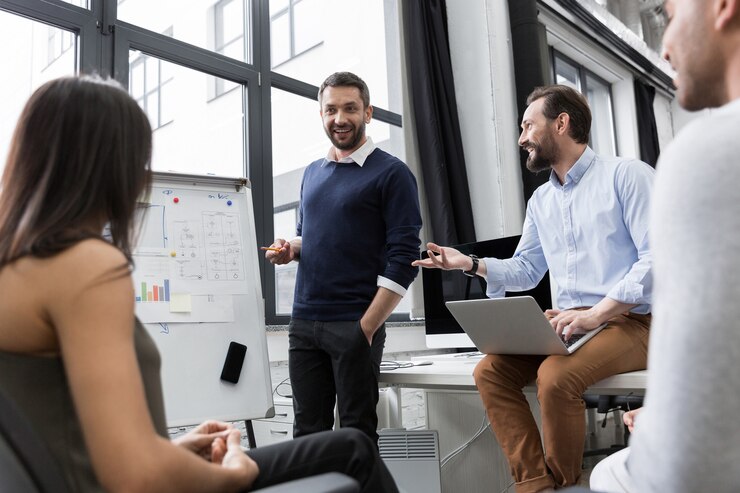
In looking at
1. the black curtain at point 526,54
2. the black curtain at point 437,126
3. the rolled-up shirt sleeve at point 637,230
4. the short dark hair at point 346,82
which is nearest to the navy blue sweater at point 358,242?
the short dark hair at point 346,82

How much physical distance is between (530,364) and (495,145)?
236cm

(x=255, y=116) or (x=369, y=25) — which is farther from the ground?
(x=369, y=25)

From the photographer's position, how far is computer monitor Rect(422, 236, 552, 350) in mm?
2465

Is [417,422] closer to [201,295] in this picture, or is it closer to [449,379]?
[449,379]

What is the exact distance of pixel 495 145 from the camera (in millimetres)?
3936

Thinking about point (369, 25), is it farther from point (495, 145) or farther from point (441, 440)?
point (441, 440)

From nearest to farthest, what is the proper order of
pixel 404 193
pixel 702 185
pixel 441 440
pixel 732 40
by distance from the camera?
1. pixel 702 185
2. pixel 732 40
3. pixel 404 193
4. pixel 441 440

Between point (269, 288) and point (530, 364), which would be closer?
point (530, 364)

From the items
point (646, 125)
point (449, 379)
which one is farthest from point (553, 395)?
point (646, 125)

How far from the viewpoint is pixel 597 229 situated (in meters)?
1.87

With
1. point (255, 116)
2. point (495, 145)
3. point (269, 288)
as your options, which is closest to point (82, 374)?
point (269, 288)

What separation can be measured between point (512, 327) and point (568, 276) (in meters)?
0.39

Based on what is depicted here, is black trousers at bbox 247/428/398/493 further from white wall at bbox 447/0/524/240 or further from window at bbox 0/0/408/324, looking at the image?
white wall at bbox 447/0/524/240

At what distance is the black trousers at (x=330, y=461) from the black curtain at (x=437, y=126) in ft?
9.07
